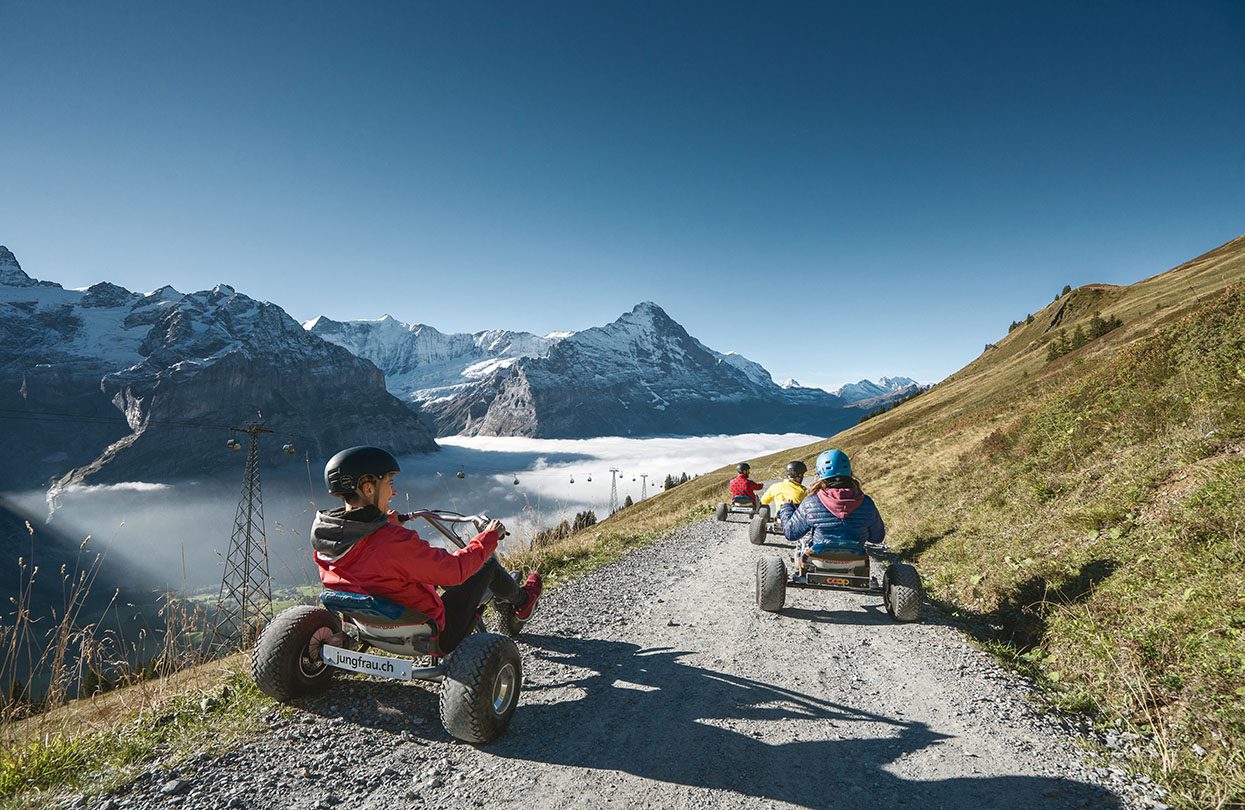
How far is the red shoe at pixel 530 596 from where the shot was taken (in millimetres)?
6747

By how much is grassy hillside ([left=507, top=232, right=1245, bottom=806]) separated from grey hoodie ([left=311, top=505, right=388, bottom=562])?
6.62 m

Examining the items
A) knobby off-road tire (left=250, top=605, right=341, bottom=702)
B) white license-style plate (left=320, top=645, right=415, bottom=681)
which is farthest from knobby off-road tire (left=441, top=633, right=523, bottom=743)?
knobby off-road tire (left=250, top=605, right=341, bottom=702)

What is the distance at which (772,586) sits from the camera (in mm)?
8094

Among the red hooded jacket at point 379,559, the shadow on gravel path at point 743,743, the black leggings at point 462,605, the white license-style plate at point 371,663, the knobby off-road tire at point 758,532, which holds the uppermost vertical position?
the red hooded jacket at point 379,559

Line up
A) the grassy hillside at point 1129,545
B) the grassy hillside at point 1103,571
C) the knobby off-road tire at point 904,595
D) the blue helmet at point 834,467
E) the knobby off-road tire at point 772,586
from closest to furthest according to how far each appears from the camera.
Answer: the grassy hillside at point 1103,571 → the grassy hillside at point 1129,545 → the knobby off-road tire at point 904,595 → the knobby off-road tire at point 772,586 → the blue helmet at point 834,467

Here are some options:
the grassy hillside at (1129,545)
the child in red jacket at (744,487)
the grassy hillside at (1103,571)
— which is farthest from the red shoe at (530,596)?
the child in red jacket at (744,487)

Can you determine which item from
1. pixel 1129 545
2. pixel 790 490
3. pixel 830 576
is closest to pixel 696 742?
pixel 830 576

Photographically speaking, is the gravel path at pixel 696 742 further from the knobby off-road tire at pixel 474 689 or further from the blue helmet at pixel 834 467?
the blue helmet at pixel 834 467

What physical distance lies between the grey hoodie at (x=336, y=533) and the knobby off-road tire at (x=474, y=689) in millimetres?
1344

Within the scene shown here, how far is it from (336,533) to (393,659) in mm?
1235

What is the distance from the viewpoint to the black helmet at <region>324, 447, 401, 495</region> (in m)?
4.77

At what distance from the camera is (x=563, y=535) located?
1750cm

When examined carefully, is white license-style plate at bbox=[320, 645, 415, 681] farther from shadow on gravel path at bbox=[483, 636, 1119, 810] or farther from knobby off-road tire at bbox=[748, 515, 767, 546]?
knobby off-road tire at bbox=[748, 515, 767, 546]

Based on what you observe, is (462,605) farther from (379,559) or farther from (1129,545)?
(1129,545)
